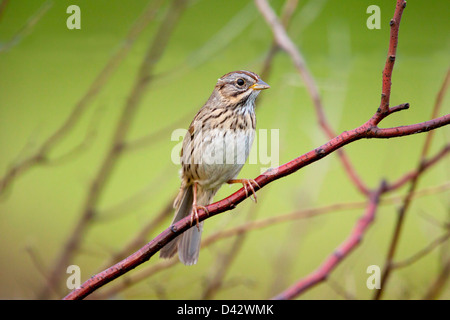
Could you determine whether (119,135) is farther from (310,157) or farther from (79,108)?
(310,157)

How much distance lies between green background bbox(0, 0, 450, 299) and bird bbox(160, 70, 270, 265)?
235 mm

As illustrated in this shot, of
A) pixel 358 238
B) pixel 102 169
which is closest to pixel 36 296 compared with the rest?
pixel 102 169

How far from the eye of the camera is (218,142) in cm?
193

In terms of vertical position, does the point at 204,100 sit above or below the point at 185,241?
above

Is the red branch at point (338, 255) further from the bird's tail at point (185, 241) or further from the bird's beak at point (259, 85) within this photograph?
the bird's beak at point (259, 85)

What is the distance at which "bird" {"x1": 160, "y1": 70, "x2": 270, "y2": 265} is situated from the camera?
1906 millimetres

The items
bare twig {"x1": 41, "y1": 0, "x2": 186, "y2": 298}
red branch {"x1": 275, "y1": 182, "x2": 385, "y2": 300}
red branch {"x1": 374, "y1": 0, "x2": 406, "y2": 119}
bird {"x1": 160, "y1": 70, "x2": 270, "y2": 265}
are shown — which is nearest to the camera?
red branch {"x1": 374, "y1": 0, "x2": 406, "y2": 119}

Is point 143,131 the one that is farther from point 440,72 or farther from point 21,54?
point 440,72

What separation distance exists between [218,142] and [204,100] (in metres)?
0.83

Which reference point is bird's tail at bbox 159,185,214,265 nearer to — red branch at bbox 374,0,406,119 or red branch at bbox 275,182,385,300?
red branch at bbox 275,182,385,300

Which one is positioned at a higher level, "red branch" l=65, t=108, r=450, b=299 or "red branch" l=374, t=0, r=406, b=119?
"red branch" l=374, t=0, r=406, b=119

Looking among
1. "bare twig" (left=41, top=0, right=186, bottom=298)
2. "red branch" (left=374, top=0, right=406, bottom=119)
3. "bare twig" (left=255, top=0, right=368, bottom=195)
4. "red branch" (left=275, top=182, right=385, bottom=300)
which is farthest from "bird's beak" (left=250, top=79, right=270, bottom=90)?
"red branch" (left=374, top=0, right=406, bottom=119)

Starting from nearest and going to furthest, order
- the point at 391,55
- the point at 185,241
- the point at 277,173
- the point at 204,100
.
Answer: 1. the point at 391,55
2. the point at 277,173
3. the point at 185,241
4. the point at 204,100

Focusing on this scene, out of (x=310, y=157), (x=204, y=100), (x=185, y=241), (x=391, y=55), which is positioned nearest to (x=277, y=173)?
(x=310, y=157)
